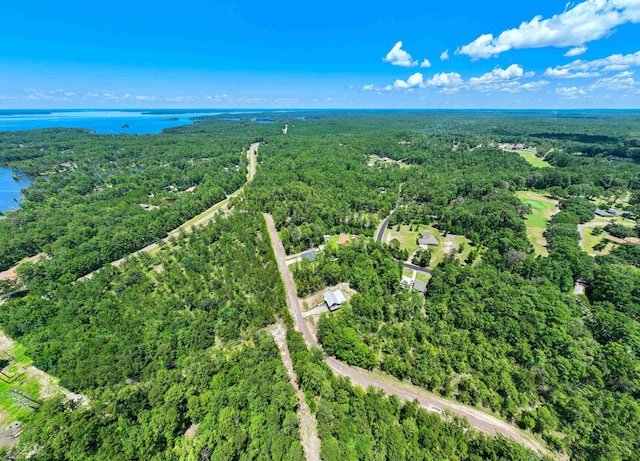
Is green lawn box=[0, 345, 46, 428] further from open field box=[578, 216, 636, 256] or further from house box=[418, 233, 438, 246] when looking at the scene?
open field box=[578, 216, 636, 256]

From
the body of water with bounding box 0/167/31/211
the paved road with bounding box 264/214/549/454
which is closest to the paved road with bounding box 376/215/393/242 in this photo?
the paved road with bounding box 264/214/549/454

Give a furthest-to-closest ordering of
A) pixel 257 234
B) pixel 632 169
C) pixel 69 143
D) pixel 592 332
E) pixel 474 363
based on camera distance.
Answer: pixel 69 143
pixel 632 169
pixel 257 234
pixel 592 332
pixel 474 363

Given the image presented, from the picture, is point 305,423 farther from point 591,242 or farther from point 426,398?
point 591,242

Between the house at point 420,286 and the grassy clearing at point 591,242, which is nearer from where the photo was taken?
the house at point 420,286

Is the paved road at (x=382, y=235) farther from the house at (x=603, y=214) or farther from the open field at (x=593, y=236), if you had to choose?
the house at (x=603, y=214)

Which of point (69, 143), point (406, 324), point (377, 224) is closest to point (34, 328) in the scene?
point (406, 324)

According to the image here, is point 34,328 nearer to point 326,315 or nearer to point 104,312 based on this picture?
point 104,312


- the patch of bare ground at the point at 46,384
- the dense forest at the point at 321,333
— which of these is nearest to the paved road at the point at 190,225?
the dense forest at the point at 321,333
